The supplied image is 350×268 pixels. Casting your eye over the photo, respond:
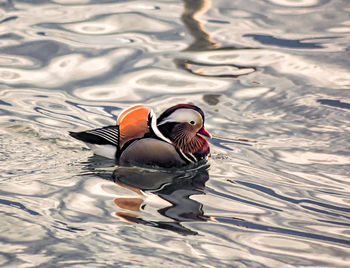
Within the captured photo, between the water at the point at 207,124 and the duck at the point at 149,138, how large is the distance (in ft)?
0.56

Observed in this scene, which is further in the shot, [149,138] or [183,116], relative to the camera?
[183,116]

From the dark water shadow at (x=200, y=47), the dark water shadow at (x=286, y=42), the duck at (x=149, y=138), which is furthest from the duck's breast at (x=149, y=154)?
the dark water shadow at (x=286, y=42)

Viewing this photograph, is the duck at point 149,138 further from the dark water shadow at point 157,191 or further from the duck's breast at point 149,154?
the dark water shadow at point 157,191

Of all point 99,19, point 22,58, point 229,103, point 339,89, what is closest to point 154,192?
point 229,103

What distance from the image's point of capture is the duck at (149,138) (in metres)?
7.63

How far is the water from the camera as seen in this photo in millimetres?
5832

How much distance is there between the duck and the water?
17 cm

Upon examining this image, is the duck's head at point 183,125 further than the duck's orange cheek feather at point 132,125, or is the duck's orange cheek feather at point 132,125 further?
the duck's head at point 183,125

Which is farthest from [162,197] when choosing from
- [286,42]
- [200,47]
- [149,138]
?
[286,42]

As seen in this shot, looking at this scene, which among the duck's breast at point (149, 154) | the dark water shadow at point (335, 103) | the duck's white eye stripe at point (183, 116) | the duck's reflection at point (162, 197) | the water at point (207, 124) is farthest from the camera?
the dark water shadow at point (335, 103)

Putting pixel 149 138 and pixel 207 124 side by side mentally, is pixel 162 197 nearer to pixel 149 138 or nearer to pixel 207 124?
pixel 149 138

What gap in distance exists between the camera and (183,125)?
7.84 m

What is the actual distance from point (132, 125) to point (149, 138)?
23 cm

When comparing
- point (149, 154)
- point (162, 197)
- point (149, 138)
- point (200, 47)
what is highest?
point (200, 47)
